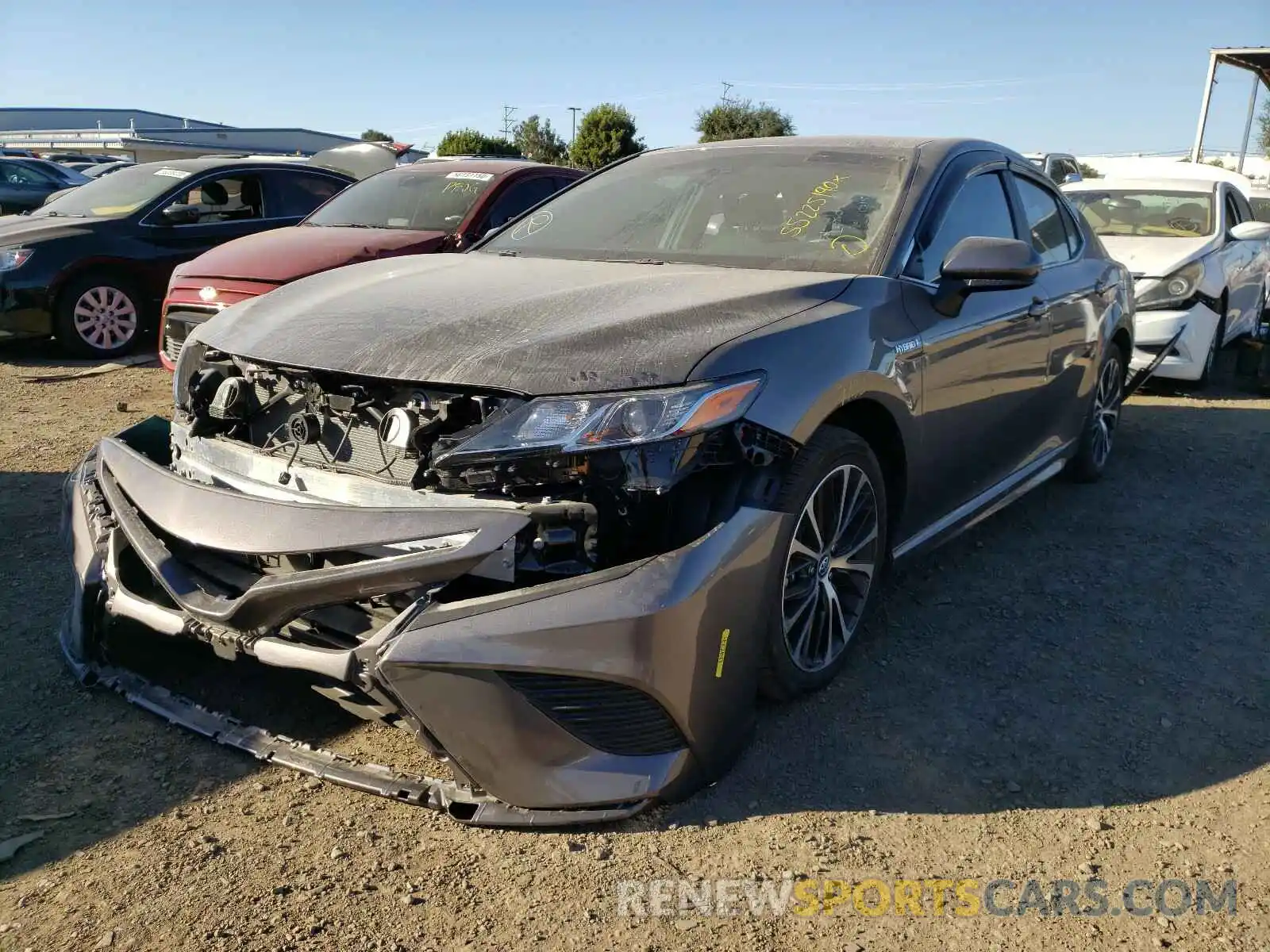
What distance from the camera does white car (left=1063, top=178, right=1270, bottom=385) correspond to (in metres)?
7.58

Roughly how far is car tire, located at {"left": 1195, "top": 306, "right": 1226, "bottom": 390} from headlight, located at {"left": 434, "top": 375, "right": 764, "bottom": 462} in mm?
6907

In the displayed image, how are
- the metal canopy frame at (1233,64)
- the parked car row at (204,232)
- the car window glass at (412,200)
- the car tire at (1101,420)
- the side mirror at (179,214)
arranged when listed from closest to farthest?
the car tire at (1101,420) → the parked car row at (204,232) → the car window glass at (412,200) → the side mirror at (179,214) → the metal canopy frame at (1233,64)

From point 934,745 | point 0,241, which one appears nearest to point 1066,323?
point 934,745

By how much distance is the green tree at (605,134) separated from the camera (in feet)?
125

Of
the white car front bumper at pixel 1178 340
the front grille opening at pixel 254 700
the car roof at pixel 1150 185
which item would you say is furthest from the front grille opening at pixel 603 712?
the car roof at pixel 1150 185

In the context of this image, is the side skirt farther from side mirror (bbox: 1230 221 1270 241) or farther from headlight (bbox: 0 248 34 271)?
headlight (bbox: 0 248 34 271)

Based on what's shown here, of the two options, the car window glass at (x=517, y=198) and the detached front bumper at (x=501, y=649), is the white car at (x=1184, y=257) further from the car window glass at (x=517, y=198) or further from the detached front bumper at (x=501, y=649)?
the detached front bumper at (x=501, y=649)

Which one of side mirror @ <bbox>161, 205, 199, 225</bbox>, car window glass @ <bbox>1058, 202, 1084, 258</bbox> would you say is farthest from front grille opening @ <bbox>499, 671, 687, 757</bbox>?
side mirror @ <bbox>161, 205, 199, 225</bbox>

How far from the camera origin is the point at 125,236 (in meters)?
8.06

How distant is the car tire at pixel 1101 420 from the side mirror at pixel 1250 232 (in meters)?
3.51

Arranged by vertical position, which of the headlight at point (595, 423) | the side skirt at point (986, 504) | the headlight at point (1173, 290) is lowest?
the side skirt at point (986, 504)

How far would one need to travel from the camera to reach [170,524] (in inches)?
102

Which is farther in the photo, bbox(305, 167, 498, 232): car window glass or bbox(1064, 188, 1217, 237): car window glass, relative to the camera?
bbox(1064, 188, 1217, 237): car window glass

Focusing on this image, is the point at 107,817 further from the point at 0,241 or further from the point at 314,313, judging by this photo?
the point at 0,241
